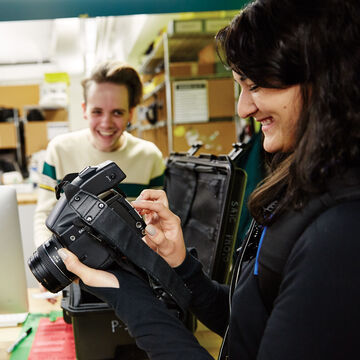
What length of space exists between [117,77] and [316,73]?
1.19 metres

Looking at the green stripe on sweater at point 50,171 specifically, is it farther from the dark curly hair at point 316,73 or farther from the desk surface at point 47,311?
the dark curly hair at point 316,73

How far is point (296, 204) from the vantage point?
1.96ft

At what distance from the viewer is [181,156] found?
1725 mm

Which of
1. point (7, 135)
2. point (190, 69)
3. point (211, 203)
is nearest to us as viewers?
point (211, 203)

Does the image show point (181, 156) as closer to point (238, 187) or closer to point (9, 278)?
point (238, 187)

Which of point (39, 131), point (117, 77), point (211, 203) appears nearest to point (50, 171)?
point (117, 77)

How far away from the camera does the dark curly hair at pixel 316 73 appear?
570mm

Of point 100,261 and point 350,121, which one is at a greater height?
point 350,121

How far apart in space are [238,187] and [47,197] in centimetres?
86

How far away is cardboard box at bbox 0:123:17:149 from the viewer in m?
5.34

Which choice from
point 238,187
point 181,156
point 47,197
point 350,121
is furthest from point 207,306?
point 47,197

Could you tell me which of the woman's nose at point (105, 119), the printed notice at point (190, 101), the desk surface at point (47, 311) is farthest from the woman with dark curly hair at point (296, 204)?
the printed notice at point (190, 101)

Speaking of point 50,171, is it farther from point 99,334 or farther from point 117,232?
point 117,232

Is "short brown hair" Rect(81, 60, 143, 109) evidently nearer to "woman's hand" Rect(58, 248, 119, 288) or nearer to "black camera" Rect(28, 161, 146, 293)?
"black camera" Rect(28, 161, 146, 293)
